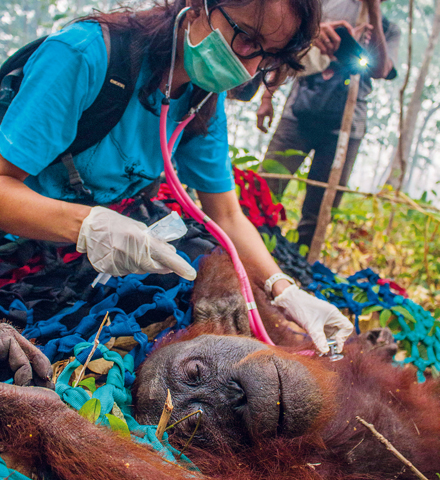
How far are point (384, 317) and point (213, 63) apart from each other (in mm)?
1476

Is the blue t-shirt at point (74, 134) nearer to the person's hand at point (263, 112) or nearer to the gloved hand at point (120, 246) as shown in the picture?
the gloved hand at point (120, 246)

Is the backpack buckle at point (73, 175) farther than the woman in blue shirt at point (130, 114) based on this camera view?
Yes

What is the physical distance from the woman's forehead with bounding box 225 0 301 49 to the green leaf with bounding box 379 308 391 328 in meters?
1.40

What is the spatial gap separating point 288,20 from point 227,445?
1.44 metres

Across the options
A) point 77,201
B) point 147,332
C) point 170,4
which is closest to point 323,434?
point 147,332

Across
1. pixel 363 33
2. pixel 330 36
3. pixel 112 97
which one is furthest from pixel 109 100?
pixel 363 33

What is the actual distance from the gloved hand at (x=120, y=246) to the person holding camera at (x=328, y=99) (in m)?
1.96

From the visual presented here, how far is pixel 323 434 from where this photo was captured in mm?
1188

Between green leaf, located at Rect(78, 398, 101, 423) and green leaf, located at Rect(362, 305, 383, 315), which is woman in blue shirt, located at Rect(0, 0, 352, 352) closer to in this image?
green leaf, located at Rect(362, 305, 383, 315)

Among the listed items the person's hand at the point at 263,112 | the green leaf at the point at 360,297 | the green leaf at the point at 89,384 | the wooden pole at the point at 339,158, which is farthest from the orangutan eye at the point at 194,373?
the wooden pole at the point at 339,158

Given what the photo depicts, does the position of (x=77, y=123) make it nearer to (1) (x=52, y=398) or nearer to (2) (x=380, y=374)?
(1) (x=52, y=398)

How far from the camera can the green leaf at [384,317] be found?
1967 millimetres

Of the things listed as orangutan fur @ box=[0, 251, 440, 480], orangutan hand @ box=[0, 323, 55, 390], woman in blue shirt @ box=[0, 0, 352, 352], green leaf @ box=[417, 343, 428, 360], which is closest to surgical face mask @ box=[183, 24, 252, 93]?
woman in blue shirt @ box=[0, 0, 352, 352]

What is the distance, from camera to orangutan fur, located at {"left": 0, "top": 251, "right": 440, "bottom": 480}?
79 centimetres
